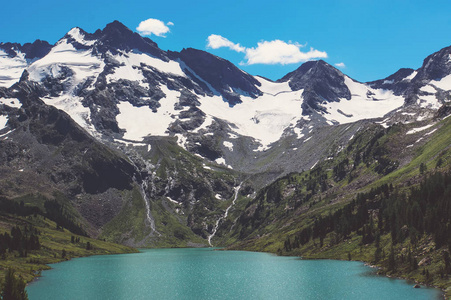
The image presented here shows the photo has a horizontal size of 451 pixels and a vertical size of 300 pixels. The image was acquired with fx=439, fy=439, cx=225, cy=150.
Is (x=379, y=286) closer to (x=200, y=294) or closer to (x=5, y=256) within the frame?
(x=200, y=294)

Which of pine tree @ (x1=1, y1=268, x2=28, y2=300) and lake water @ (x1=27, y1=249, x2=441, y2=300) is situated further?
lake water @ (x1=27, y1=249, x2=441, y2=300)

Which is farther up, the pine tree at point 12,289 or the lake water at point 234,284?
the pine tree at point 12,289

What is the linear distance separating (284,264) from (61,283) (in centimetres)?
7538

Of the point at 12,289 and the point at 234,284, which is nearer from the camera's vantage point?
the point at 12,289

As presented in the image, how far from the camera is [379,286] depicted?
320 feet

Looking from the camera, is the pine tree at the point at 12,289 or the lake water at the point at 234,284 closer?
the pine tree at the point at 12,289

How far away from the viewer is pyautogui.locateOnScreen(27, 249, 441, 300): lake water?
95.6 metres

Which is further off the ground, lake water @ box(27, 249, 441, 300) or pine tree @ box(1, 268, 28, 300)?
pine tree @ box(1, 268, 28, 300)

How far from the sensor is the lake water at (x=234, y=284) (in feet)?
314

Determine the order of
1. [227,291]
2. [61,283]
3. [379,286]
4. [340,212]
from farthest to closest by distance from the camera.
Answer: [340,212], [61,283], [227,291], [379,286]

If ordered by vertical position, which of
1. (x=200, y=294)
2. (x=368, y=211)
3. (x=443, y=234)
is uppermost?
(x=368, y=211)

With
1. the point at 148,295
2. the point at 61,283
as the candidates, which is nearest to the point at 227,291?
the point at 148,295

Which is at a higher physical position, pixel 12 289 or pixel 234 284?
pixel 12 289

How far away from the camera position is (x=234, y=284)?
115m
